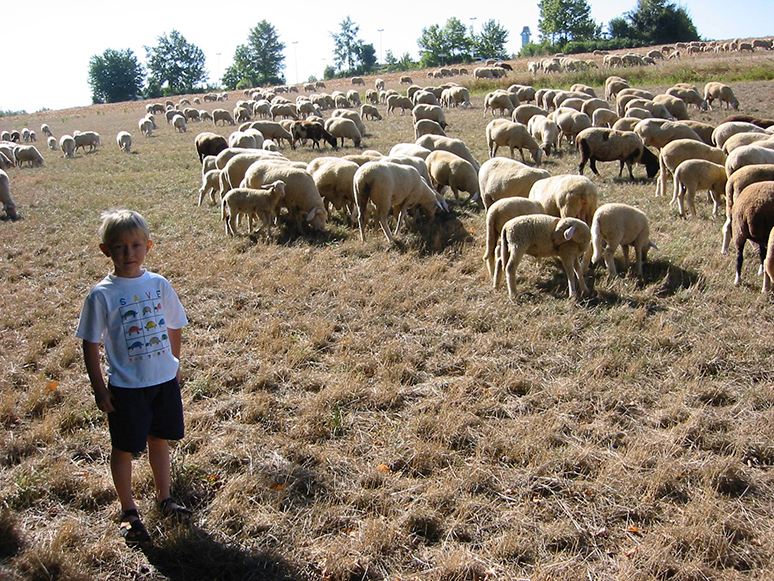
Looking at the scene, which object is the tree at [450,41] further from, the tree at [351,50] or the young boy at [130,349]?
the young boy at [130,349]

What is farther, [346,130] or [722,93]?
[722,93]

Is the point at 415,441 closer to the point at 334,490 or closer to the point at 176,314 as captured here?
the point at 334,490

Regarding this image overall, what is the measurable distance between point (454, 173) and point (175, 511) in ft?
30.3

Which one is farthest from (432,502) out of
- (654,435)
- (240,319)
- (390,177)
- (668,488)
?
(390,177)

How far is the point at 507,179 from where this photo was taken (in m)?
9.33

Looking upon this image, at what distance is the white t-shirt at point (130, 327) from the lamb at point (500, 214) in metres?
4.97

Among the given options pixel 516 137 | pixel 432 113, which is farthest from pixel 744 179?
pixel 432 113

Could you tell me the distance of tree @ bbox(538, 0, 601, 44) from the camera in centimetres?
9044

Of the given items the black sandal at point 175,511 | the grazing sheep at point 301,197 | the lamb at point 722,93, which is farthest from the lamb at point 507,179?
the lamb at point 722,93

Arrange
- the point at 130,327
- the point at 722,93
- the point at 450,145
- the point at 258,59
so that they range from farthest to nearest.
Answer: the point at 258,59 → the point at 722,93 → the point at 450,145 → the point at 130,327

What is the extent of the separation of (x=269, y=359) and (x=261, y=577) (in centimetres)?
271

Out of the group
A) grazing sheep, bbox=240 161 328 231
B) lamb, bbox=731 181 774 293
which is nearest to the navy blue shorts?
lamb, bbox=731 181 774 293

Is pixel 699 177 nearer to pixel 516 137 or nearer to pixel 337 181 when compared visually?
pixel 337 181

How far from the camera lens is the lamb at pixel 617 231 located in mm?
7168
